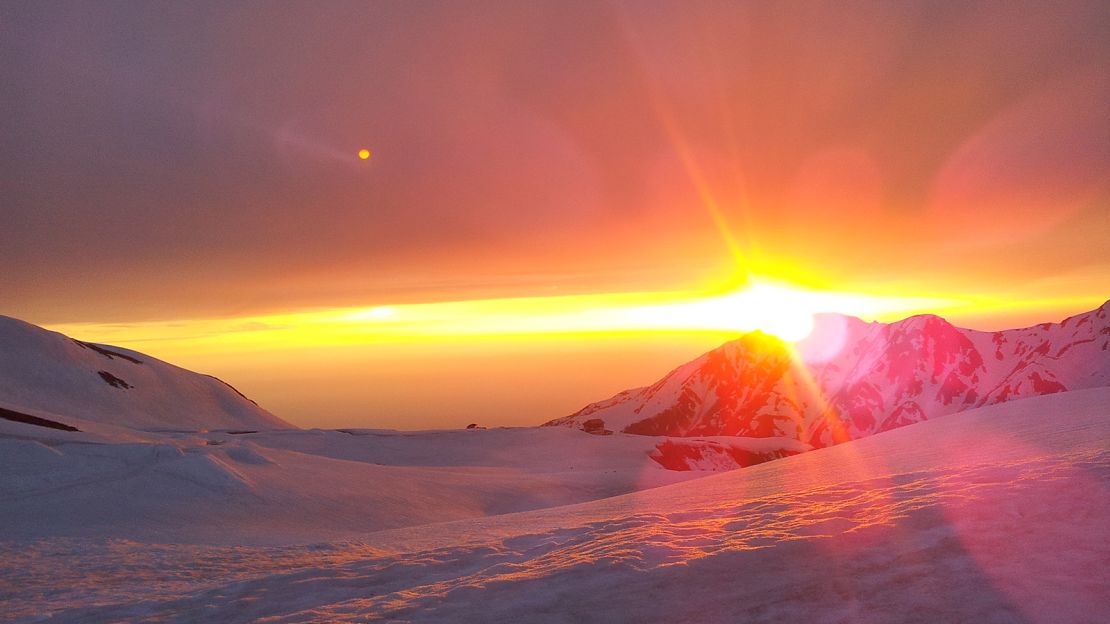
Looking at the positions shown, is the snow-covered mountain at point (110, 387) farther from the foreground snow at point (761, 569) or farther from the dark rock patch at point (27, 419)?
the foreground snow at point (761, 569)

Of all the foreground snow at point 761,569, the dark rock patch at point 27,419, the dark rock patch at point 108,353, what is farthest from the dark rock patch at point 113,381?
the foreground snow at point 761,569

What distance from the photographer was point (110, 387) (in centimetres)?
8844

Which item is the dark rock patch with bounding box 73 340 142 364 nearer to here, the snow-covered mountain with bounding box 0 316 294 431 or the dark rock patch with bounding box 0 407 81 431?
the snow-covered mountain with bounding box 0 316 294 431

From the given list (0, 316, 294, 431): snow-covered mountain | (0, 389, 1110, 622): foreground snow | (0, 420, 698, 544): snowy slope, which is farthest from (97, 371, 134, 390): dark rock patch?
(0, 389, 1110, 622): foreground snow

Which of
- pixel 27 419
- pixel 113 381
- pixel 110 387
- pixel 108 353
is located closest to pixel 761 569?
pixel 27 419

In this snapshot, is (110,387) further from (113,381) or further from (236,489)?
(236,489)

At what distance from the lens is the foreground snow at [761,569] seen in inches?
295

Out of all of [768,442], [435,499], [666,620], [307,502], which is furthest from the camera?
[768,442]

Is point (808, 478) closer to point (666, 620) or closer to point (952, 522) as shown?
point (952, 522)

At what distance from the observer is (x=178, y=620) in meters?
10.0

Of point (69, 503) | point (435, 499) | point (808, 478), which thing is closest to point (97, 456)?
point (69, 503)

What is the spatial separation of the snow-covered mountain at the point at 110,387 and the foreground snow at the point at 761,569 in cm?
6596

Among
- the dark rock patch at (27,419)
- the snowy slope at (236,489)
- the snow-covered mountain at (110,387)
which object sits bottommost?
the snowy slope at (236,489)

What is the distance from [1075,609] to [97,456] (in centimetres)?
3910
